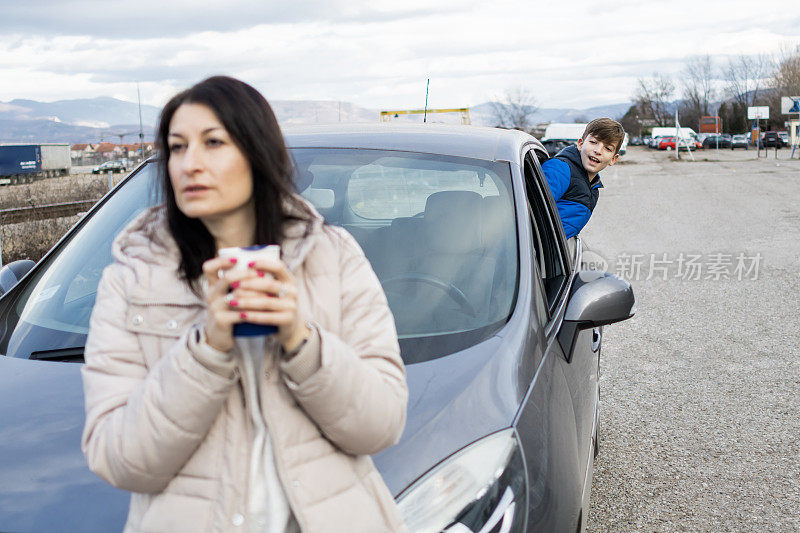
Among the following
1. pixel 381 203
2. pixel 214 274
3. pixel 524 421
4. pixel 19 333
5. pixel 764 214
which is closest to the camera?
pixel 214 274

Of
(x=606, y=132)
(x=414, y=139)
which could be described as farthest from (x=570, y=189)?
(x=414, y=139)

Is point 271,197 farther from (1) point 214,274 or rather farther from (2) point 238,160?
(1) point 214,274

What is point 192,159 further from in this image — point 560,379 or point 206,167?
point 560,379

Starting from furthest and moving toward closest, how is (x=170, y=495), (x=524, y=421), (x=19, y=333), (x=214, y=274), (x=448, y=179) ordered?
(x=448, y=179) → (x=19, y=333) → (x=524, y=421) → (x=170, y=495) → (x=214, y=274)

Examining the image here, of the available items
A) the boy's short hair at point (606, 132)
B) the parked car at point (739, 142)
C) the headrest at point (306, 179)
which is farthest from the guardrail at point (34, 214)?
the parked car at point (739, 142)

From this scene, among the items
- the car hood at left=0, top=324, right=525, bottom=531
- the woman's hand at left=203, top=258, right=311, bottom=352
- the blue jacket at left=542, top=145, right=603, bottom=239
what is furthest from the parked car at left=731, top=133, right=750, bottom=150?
the woman's hand at left=203, top=258, right=311, bottom=352

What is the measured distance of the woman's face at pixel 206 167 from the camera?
4.35 feet

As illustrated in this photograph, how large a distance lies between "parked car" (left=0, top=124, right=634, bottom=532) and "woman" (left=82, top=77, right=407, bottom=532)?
36 centimetres

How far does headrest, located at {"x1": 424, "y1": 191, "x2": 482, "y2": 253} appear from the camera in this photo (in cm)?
265

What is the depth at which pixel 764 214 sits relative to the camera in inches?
597

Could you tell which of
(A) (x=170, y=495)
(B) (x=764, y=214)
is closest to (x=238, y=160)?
(A) (x=170, y=495)

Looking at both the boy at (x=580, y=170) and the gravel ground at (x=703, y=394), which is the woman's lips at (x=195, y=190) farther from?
the boy at (x=580, y=170)

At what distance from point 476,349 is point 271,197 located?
98 cm

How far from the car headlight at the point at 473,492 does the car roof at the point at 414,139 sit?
1.36m
